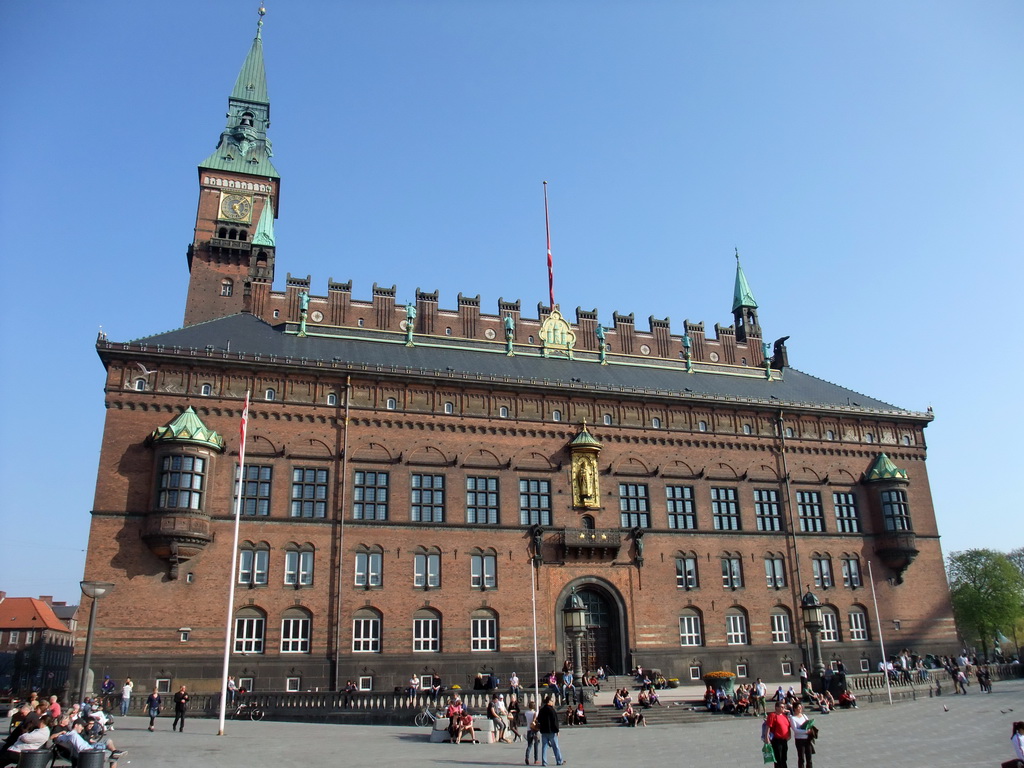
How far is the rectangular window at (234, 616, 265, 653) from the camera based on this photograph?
3822cm

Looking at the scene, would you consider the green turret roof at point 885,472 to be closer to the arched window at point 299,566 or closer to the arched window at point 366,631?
the arched window at point 366,631

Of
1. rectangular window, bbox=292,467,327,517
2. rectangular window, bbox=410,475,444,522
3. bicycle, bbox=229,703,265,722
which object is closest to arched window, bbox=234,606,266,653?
rectangular window, bbox=292,467,327,517

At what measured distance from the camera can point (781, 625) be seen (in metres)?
48.0

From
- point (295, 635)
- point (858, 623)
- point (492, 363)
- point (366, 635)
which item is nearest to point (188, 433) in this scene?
point (295, 635)

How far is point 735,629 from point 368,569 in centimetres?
2147

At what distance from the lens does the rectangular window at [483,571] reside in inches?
1686

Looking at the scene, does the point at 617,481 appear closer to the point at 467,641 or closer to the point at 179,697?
the point at 467,641

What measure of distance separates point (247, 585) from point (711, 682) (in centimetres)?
2190

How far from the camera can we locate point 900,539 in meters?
50.8

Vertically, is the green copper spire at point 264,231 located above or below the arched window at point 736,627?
above

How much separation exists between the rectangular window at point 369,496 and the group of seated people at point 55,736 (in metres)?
21.7

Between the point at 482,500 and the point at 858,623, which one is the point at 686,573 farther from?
the point at 482,500

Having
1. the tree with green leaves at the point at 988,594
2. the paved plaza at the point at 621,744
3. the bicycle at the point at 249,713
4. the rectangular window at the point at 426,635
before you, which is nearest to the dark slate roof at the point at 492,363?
the rectangular window at the point at 426,635

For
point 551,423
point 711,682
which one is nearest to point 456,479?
point 551,423
